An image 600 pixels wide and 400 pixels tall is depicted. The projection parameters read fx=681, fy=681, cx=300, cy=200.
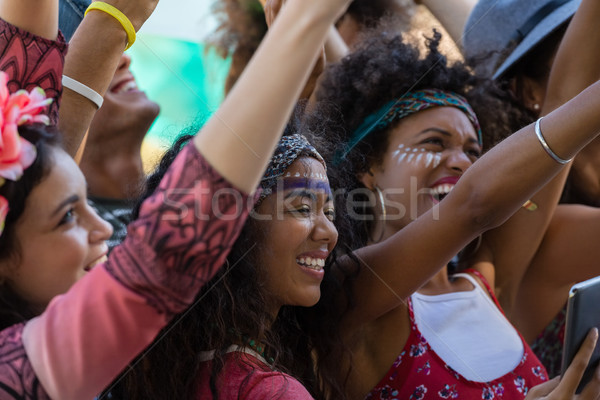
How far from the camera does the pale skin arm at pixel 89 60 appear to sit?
128 centimetres

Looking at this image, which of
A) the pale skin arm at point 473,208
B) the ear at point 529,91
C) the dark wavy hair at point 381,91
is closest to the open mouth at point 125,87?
the dark wavy hair at point 381,91

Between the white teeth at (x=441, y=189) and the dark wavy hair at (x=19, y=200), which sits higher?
the dark wavy hair at (x=19, y=200)

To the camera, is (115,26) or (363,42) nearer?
(115,26)

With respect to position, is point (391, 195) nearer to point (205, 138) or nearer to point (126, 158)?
point (126, 158)

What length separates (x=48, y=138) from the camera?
0.94m

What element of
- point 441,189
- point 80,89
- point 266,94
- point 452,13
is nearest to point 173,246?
point 266,94

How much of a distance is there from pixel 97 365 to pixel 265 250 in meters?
0.68

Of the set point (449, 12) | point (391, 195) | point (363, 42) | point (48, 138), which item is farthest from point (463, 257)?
point (48, 138)

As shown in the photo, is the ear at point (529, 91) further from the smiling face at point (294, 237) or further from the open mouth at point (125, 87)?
the open mouth at point (125, 87)

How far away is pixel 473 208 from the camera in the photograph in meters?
1.38

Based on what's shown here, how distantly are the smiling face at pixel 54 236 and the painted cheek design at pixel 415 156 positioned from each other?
109 cm

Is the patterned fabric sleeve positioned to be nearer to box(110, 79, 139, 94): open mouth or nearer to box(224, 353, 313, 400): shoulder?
box(224, 353, 313, 400): shoulder

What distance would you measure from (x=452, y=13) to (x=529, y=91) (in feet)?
2.04

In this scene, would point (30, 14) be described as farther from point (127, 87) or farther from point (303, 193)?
point (127, 87)
